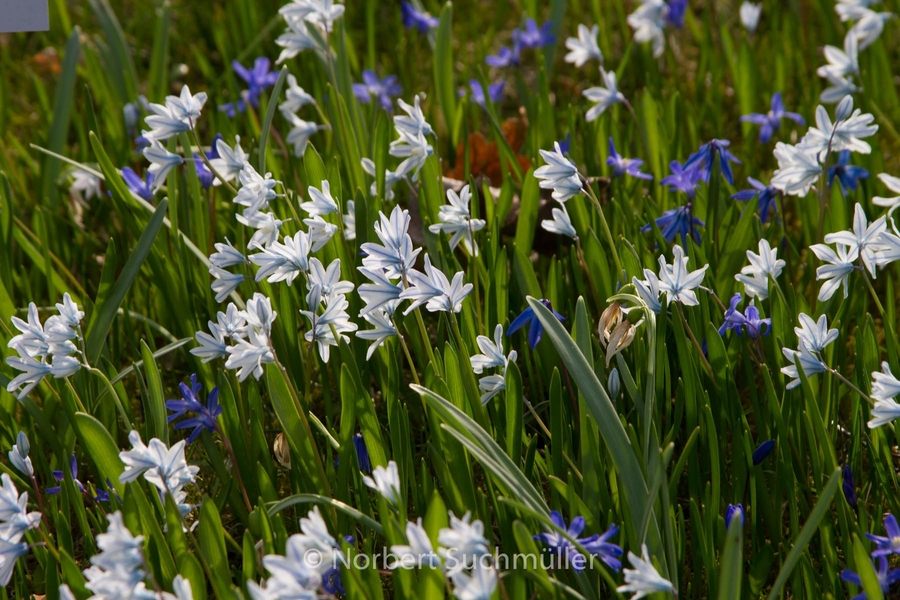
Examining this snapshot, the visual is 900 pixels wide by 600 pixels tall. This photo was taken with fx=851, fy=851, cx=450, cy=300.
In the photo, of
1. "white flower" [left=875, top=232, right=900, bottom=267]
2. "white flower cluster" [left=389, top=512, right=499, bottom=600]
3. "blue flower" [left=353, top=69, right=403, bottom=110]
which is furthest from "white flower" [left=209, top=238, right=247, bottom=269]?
"blue flower" [left=353, top=69, right=403, bottom=110]

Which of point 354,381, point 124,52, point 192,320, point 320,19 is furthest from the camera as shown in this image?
point 124,52

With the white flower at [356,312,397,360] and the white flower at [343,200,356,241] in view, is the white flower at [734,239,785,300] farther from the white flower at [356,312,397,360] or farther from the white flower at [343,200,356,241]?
the white flower at [343,200,356,241]

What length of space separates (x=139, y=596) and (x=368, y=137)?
1.82 metres

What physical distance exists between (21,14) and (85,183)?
2.34 feet

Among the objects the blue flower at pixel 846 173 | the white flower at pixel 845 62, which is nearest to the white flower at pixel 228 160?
the blue flower at pixel 846 173

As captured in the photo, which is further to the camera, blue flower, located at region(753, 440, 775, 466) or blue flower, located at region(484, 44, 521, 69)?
blue flower, located at region(484, 44, 521, 69)

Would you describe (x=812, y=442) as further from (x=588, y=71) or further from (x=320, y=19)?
(x=588, y=71)

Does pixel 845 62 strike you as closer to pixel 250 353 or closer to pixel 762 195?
pixel 762 195

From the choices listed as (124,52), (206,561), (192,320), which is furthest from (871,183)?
(124,52)

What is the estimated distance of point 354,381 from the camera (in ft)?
5.55

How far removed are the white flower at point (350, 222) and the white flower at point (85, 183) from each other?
1066mm

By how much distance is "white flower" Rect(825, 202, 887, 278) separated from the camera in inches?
64.0

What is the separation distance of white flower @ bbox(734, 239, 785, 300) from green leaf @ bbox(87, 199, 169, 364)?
4.17 feet

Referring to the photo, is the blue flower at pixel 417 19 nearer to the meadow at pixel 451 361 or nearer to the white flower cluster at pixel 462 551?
the meadow at pixel 451 361
